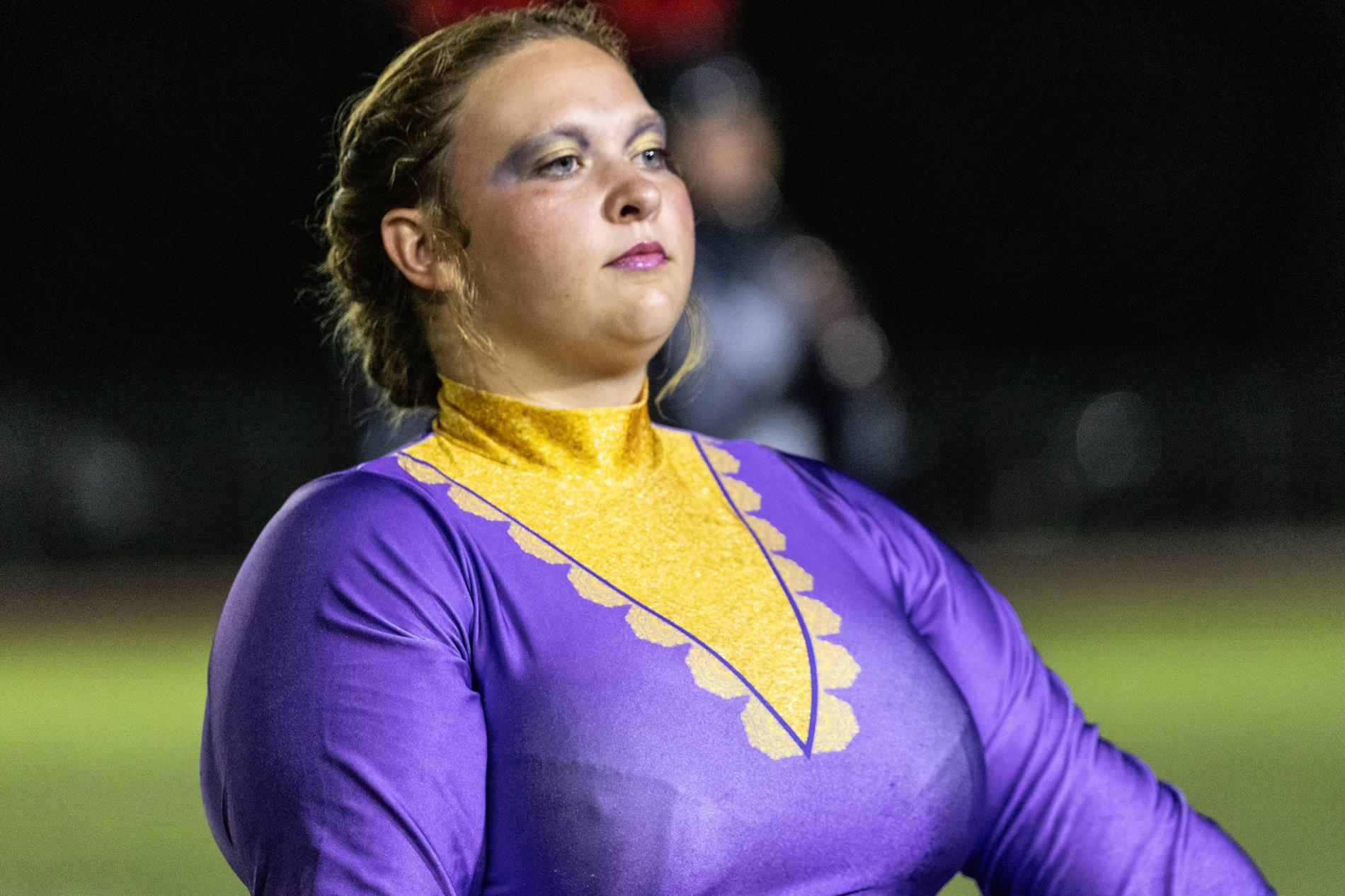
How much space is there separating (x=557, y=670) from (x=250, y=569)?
0.92ft

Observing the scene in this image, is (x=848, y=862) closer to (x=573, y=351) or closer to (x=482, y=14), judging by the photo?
(x=573, y=351)

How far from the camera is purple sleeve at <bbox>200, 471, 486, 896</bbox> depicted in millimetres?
1208

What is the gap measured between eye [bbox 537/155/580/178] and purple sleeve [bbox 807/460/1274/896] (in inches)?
17.7

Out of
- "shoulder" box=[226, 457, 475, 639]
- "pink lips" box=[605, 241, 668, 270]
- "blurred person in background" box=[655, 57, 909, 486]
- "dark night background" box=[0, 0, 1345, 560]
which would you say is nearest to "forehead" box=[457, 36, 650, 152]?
"pink lips" box=[605, 241, 668, 270]

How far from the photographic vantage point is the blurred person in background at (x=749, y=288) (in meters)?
5.39

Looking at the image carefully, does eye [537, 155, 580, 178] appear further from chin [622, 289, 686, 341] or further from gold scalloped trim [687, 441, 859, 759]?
gold scalloped trim [687, 441, 859, 759]

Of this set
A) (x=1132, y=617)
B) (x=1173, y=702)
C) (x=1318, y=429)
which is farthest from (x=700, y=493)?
(x=1318, y=429)

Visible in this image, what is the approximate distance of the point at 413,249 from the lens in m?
1.57

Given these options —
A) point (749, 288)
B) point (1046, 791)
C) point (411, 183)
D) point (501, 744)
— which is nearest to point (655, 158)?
point (411, 183)

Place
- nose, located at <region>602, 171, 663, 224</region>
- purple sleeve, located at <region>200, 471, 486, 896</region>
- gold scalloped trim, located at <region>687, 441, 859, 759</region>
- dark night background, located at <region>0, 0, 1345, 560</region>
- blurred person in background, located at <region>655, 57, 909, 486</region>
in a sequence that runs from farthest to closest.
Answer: dark night background, located at <region>0, 0, 1345, 560</region>
blurred person in background, located at <region>655, 57, 909, 486</region>
nose, located at <region>602, 171, 663, 224</region>
gold scalloped trim, located at <region>687, 441, 859, 759</region>
purple sleeve, located at <region>200, 471, 486, 896</region>

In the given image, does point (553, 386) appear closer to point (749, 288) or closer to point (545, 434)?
point (545, 434)

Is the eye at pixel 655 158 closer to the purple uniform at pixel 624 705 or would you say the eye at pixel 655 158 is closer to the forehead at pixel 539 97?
the forehead at pixel 539 97

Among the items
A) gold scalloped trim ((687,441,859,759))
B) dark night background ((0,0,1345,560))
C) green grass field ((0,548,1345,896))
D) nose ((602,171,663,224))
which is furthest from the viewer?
dark night background ((0,0,1345,560))

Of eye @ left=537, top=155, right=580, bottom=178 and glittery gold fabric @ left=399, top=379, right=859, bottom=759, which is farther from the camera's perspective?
eye @ left=537, top=155, right=580, bottom=178
